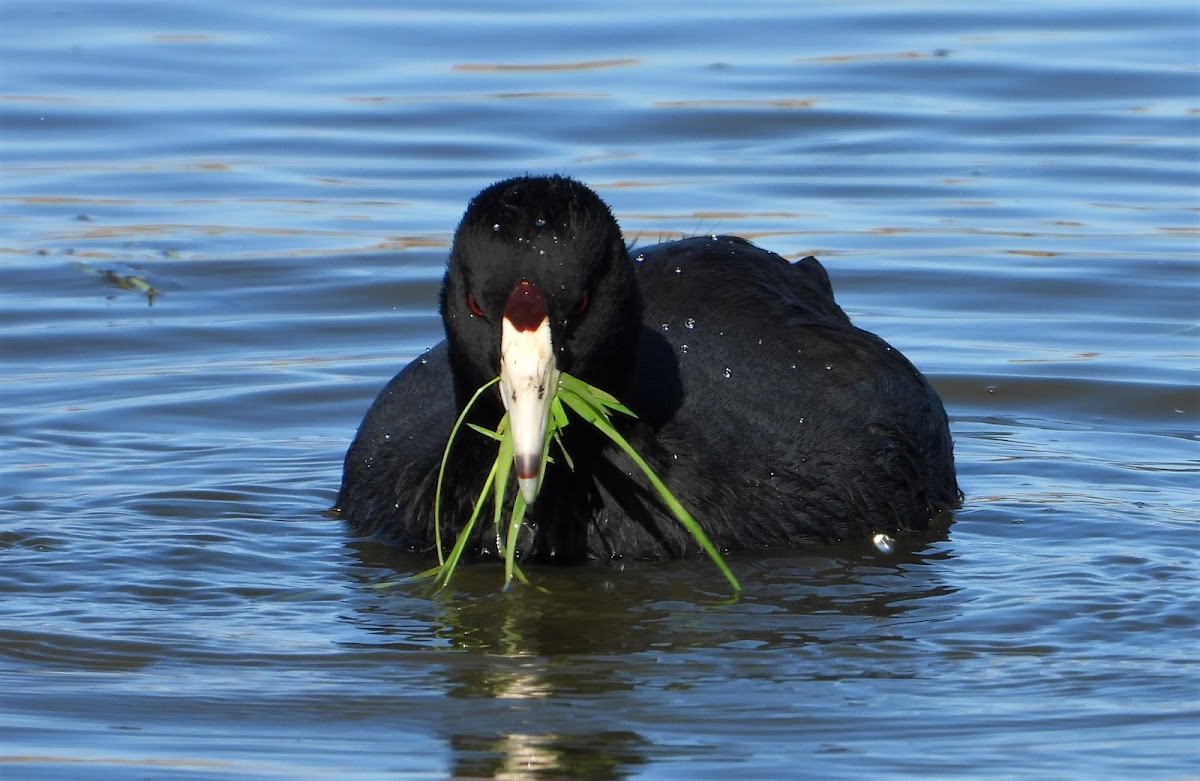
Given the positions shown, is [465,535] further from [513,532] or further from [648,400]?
[648,400]

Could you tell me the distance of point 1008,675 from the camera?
5309mm

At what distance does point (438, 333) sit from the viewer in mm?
9469

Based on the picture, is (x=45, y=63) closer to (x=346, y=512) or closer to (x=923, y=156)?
(x=923, y=156)

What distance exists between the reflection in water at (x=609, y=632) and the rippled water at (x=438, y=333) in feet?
0.05

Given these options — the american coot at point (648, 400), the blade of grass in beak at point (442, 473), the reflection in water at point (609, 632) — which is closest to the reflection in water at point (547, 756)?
the reflection in water at point (609, 632)

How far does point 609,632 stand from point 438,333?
3811 mm

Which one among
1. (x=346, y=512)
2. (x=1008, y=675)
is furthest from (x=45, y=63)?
(x=1008, y=675)

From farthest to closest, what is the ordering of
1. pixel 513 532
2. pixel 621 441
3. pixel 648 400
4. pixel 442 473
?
pixel 648 400, pixel 442 473, pixel 621 441, pixel 513 532

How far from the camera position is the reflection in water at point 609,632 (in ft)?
16.1

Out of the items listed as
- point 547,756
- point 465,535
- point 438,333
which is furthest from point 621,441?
point 438,333

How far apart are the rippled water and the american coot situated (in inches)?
5.9

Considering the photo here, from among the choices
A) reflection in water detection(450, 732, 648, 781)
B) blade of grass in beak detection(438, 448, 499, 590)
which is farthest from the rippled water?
blade of grass in beak detection(438, 448, 499, 590)

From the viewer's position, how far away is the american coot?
5.68m

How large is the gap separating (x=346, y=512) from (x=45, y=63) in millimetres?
8050
